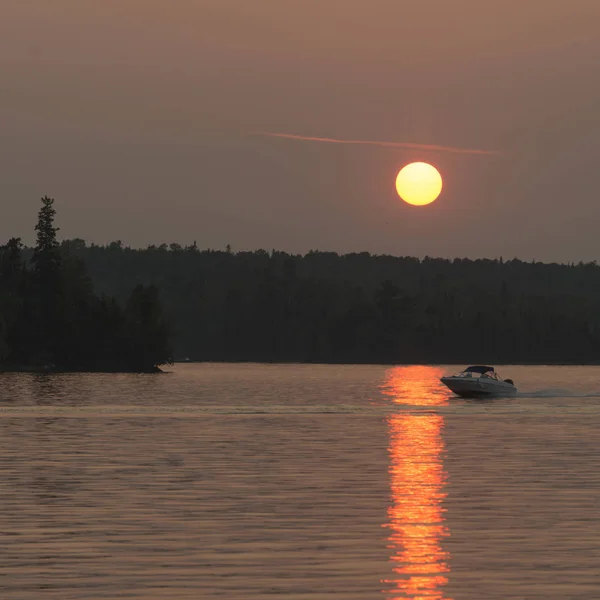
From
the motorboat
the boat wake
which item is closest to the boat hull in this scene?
the motorboat

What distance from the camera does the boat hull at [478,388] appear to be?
147m

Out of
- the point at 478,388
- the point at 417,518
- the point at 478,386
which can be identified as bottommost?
the point at 478,388

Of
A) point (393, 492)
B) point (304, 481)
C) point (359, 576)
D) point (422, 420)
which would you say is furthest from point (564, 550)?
point (422, 420)

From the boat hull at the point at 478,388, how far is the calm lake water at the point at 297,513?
5492 cm

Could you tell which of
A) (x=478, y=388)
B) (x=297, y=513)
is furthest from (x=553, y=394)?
(x=297, y=513)

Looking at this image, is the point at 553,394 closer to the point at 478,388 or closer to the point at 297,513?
the point at 478,388

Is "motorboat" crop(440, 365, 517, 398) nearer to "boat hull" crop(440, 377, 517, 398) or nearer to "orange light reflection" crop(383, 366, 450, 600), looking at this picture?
"boat hull" crop(440, 377, 517, 398)

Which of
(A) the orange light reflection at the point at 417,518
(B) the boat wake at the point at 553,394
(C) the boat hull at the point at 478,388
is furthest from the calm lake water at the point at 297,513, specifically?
(B) the boat wake at the point at 553,394

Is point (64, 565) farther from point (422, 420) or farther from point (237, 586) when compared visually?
point (422, 420)

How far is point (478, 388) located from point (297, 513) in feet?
348

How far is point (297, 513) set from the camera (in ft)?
139

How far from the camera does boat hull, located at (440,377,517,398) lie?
146875 mm

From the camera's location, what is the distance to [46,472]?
55.8 m

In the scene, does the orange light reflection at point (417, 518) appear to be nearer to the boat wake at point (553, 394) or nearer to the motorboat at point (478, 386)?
the motorboat at point (478, 386)
